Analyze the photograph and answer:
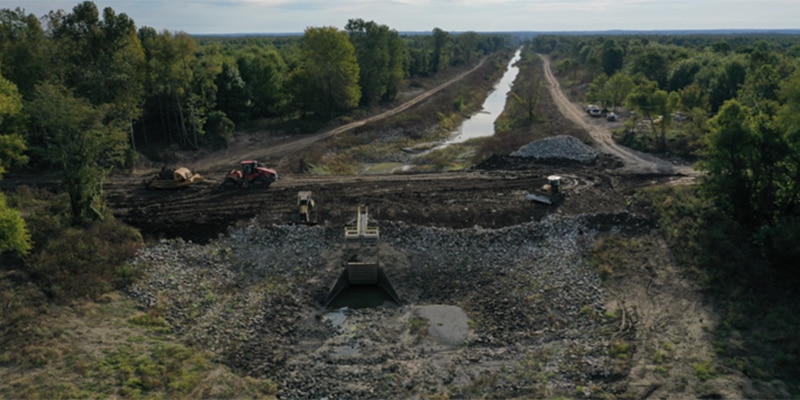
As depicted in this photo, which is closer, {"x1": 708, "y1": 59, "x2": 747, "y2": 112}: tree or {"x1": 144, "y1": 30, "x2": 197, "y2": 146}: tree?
{"x1": 144, "y1": 30, "x2": 197, "y2": 146}: tree

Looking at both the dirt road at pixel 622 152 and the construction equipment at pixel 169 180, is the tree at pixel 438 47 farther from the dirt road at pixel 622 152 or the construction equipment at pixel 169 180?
the construction equipment at pixel 169 180

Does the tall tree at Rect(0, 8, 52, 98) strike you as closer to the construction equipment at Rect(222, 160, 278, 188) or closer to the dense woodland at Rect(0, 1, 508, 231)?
the dense woodland at Rect(0, 1, 508, 231)

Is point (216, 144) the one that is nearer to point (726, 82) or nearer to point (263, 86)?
point (263, 86)

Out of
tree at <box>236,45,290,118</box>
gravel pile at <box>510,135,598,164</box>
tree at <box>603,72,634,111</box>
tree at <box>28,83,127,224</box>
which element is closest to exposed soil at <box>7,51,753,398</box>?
tree at <box>28,83,127,224</box>

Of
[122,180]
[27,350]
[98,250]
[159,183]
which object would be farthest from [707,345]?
[122,180]

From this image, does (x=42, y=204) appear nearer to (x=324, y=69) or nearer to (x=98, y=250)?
(x=98, y=250)

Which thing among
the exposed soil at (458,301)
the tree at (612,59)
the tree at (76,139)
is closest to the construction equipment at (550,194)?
the exposed soil at (458,301)

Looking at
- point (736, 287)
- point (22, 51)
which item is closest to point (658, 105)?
point (736, 287)
